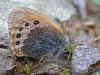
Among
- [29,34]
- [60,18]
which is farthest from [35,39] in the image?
[60,18]

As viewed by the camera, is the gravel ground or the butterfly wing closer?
the butterfly wing

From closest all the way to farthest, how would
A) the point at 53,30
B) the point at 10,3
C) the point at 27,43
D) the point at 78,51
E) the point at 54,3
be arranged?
the point at 27,43 < the point at 53,30 < the point at 78,51 < the point at 10,3 < the point at 54,3

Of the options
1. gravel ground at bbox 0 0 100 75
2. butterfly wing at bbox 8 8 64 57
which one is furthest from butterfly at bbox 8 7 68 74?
gravel ground at bbox 0 0 100 75

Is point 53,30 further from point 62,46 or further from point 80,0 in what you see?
point 80,0

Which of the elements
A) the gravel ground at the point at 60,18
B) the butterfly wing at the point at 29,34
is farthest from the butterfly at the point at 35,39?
the gravel ground at the point at 60,18

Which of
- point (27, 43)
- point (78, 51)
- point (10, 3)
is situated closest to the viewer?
point (27, 43)

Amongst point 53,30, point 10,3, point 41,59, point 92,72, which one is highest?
point 10,3

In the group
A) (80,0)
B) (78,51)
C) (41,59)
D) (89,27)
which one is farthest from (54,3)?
(41,59)

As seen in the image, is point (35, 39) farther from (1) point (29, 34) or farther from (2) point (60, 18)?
(2) point (60, 18)

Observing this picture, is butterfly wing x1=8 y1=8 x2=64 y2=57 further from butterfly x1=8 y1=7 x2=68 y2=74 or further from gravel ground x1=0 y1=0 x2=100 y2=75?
gravel ground x1=0 y1=0 x2=100 y2=75
